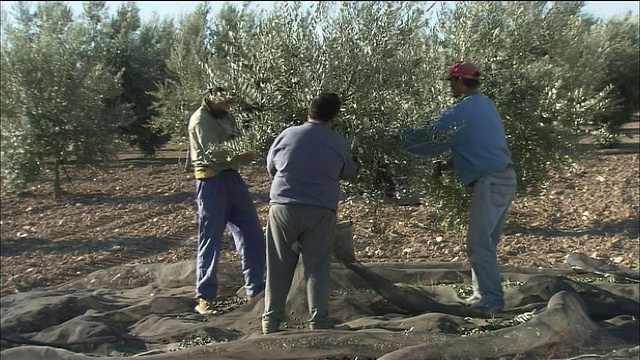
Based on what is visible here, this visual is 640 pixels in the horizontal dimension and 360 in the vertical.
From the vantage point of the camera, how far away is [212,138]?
5.84 m

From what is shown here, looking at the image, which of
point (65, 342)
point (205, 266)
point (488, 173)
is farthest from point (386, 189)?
point (65, 342)

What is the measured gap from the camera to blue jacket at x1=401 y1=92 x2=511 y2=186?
546 centimetres

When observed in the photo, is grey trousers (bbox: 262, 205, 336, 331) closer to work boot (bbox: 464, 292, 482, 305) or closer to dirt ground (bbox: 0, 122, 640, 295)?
dirt ground (bbox: 0, 122, 640, 295)

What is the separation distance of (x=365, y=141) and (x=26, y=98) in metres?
9.97

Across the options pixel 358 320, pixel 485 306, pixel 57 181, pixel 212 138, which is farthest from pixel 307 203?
pixel 57 181

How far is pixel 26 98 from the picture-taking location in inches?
531

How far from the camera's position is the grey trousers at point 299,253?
16.0 feet

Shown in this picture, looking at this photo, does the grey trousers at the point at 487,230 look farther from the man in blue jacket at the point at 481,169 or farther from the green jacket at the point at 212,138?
the green jacket at the point at 212,138

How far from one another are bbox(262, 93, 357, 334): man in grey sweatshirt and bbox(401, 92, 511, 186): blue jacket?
2.70 feet

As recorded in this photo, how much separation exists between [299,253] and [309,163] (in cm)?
66

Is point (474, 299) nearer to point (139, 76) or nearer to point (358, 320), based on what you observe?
point (358, 320)

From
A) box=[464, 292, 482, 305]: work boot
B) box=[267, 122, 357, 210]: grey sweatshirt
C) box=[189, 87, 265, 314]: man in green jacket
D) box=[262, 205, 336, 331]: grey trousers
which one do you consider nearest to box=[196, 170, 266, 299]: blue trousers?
box=[189, 87, 265, 314]: man in green jacket

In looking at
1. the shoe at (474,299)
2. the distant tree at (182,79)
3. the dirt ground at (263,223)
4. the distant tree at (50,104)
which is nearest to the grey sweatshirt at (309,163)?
the dirt ground at (263,223)

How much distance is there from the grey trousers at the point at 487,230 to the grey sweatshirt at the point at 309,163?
1258 millimetres
